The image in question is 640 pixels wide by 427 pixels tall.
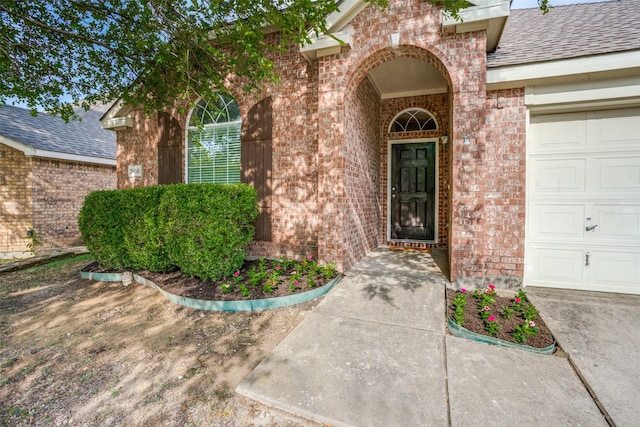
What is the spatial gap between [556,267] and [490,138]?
6.71 feet

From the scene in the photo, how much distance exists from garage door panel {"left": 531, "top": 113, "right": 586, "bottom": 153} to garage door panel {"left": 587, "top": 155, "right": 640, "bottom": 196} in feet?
1.15

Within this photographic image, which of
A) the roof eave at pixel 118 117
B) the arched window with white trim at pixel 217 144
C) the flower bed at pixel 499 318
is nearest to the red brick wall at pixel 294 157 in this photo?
the arched window with white trim at pixel 217 144

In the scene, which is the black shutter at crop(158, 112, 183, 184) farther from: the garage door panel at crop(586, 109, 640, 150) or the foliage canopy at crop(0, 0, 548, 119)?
the garage door panel at crop(586, 109, 640, 150)

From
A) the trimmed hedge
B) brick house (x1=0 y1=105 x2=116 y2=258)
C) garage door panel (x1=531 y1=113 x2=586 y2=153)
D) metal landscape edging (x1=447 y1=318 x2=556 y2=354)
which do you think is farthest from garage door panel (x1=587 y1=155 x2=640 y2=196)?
brick house (x1=0 y1=105 x2=116 y2=258)

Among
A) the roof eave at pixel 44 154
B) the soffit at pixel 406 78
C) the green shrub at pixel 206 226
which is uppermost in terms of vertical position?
the soffit at pixel 406 78

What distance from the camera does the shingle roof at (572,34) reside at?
366 cm

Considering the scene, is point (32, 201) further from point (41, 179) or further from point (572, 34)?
point (572, 34)

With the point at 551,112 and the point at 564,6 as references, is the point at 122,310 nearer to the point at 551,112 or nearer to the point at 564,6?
the point at 551,112

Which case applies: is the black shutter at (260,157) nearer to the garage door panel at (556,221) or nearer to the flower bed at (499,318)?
the flower bed at (499,318)

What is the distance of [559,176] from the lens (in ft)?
13.2

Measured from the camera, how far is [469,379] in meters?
2.31

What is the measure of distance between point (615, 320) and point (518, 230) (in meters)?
1.32

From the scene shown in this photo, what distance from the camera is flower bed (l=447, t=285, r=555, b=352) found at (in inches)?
112

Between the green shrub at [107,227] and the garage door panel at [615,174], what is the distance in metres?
7.19
